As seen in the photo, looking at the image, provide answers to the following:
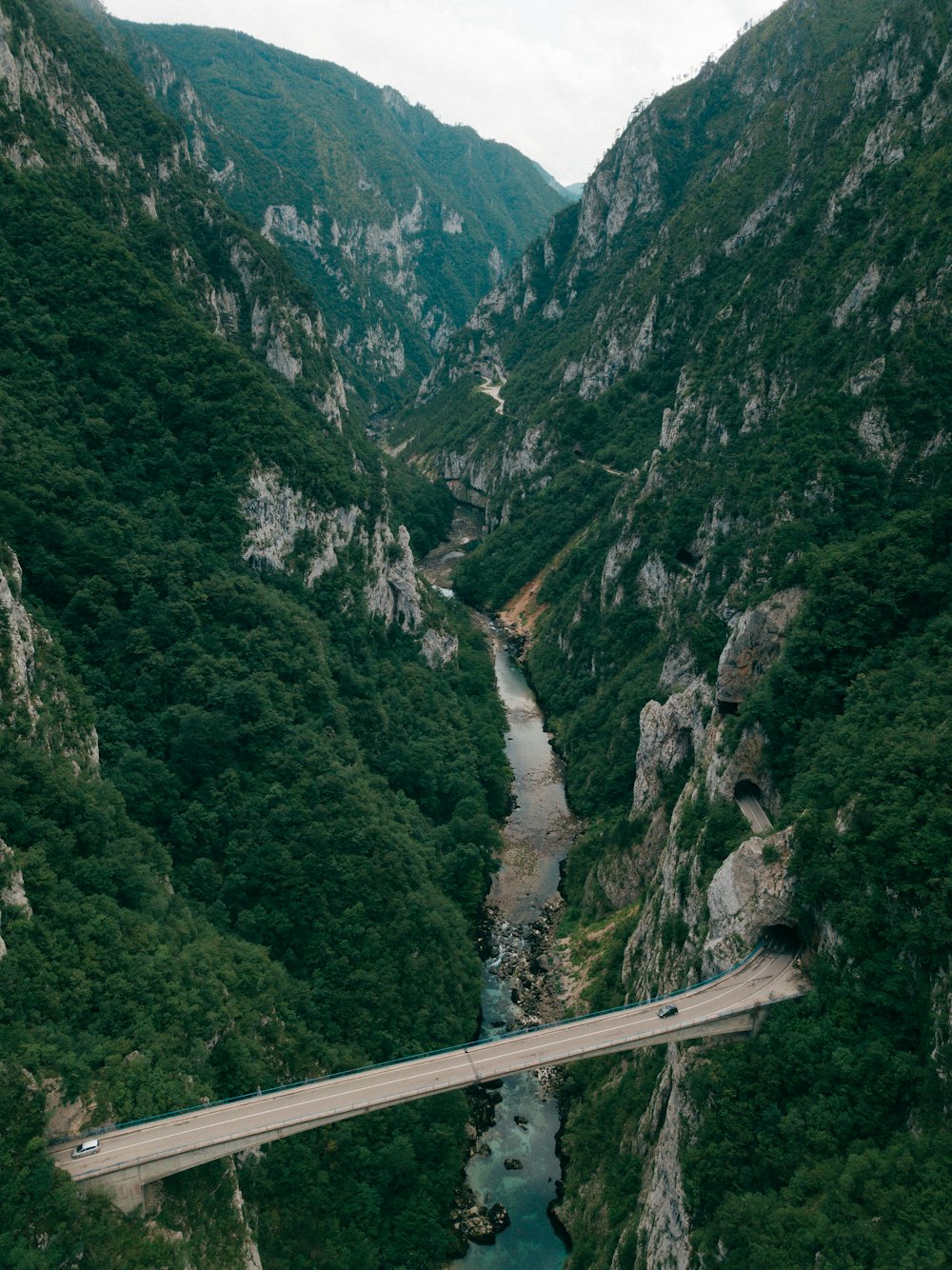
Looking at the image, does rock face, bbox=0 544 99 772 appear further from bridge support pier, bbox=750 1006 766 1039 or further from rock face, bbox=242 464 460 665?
bridge support pier, bbox=750 1006 766 1039

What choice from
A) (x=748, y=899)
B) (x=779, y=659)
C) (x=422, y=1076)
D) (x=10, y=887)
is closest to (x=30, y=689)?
(x=10, y=887)

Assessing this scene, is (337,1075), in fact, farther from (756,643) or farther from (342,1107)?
(756,643)

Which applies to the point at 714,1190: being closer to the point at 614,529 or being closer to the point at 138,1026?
the point at 138,1026

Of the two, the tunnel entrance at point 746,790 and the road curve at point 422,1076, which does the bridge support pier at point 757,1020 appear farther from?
the tunnel entrance at point 746,790

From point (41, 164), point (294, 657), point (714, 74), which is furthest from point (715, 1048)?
point (714, 74)

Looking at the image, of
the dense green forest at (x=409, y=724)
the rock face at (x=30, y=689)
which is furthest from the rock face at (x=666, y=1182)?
the rock face at (x=30, y=689)

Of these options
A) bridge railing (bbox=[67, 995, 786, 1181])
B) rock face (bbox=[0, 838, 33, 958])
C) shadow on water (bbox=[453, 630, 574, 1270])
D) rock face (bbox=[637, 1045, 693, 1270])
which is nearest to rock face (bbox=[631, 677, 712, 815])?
shadow on water (bbox=[453, 630, 574, 1270])
